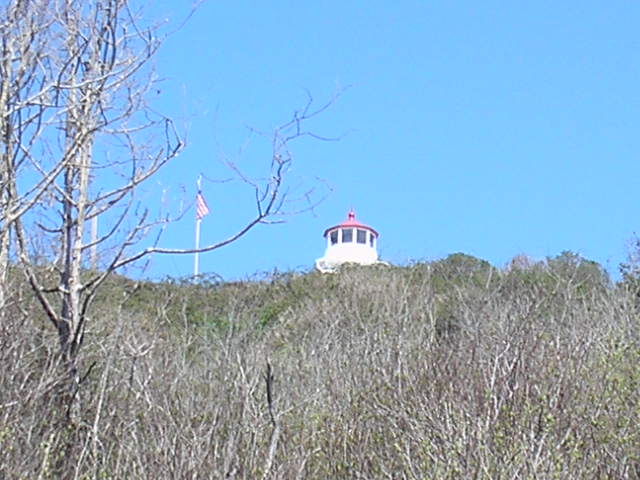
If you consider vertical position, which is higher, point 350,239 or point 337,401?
point 350,239

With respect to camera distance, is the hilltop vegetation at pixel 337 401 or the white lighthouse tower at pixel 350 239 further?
the white lighthouse tower at pixel 350 239

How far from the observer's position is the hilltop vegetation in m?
6.87

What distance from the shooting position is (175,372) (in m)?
10.5

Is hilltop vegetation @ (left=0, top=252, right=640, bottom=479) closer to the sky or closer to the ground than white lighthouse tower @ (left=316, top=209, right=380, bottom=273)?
closer to the ground

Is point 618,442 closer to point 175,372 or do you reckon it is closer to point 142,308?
point 175,372

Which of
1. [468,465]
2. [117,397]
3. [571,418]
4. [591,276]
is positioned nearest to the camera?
[468,465]

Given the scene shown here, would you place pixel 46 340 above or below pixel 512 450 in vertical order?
above

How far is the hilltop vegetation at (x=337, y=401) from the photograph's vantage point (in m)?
6.87

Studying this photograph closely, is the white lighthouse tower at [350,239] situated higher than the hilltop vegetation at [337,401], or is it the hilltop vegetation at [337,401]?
the white lighthouse tower at [350,239]

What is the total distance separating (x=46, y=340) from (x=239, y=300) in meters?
11.2

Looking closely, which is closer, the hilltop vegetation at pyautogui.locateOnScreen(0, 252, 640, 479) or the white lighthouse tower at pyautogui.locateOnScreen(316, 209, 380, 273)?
the hilltop vegetation at pyautogui.locateOnScreen(0, 252, 640, 479)

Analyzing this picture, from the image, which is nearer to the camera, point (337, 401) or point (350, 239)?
point (337, 401)

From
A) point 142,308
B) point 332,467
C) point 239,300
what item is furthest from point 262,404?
point 239,300

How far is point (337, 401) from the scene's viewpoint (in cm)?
985
